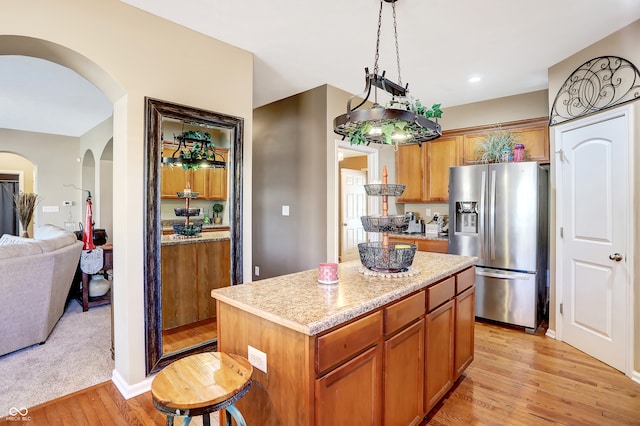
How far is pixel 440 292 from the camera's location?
6.56 ft

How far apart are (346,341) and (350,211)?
5419mm

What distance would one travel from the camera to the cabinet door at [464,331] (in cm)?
226

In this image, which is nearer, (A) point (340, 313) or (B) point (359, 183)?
(A) point (340, 313)

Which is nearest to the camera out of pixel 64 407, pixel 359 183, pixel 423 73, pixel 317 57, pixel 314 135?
pixel 64 407

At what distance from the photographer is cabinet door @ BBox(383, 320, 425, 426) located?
1.56 meters

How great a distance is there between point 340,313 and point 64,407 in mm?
2137

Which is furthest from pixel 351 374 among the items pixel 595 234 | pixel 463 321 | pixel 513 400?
pixel 595 234

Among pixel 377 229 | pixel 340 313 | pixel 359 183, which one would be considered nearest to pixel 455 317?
pixel 377 229

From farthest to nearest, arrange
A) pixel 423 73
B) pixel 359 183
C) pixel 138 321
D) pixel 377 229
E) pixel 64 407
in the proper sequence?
pixel 359 183 < pixel 423 73 < pixel 138 321 < pixel 64 407 < pixel 377 229

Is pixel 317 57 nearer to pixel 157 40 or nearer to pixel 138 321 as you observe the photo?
pixel 157 40

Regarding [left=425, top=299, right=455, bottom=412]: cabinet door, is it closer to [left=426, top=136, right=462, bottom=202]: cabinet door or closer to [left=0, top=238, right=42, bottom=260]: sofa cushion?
[left=426, top=136, right=462, bottom=202]: cabinet door

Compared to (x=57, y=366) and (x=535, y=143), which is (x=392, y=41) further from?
(x=57, y=366)

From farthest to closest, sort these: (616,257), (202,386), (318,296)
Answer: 1. (616,257)
2. (318,296)
3. (202,386)

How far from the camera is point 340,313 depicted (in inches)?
50.4
